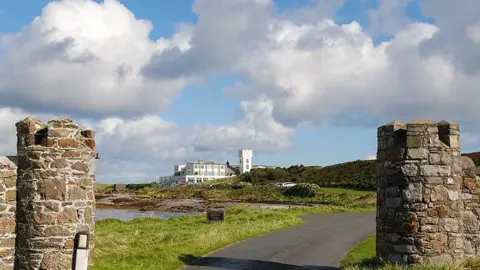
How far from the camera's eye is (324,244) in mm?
24156

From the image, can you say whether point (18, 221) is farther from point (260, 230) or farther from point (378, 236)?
point (260, 230)

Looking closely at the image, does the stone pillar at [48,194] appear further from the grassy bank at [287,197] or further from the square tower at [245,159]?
the square tower at [245,159]

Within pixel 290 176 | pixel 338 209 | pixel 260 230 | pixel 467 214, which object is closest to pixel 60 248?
pixel 467 214

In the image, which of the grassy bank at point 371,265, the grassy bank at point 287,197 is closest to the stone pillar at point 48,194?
the grassy bank at point 371,265

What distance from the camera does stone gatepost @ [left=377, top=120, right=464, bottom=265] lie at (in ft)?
46.5

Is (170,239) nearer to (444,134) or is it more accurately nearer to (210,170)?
(444,134)

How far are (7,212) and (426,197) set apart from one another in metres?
10.5

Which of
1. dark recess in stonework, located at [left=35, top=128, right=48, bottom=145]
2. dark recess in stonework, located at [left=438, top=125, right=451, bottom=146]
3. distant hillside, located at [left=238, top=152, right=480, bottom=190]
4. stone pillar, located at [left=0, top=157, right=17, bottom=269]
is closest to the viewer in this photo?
stone pillar, located at [left=0, top=157, right=17, bottom=269]

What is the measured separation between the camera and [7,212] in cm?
1379

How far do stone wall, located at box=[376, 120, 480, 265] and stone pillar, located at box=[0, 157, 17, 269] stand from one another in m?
9.55

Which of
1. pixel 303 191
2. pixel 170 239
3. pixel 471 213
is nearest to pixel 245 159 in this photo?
pixel 303 191

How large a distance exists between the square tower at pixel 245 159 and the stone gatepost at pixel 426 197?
148431 mm

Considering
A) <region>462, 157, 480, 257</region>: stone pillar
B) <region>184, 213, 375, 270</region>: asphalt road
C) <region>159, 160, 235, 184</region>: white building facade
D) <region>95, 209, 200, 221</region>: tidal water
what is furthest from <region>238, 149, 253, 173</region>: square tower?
<region>462, 157, 480, 257</region>: stone pillar

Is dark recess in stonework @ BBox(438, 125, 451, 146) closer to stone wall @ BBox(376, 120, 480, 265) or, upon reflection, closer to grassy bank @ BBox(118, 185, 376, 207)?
stone wall @ BBox(376, 120, 480, 265)
